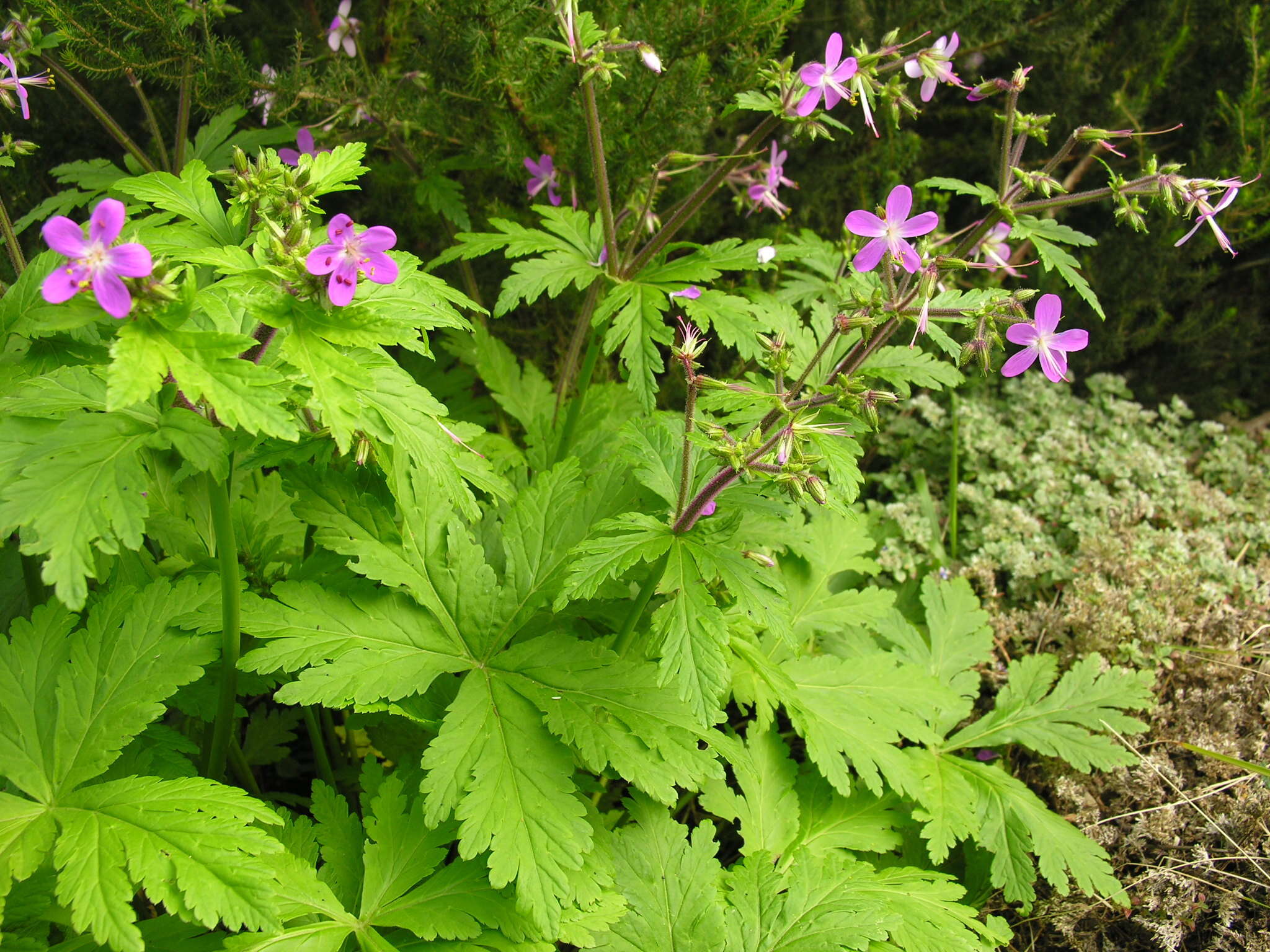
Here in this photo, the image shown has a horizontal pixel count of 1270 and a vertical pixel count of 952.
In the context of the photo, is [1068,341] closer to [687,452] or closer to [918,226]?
[918,226]

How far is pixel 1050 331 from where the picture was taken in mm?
2135

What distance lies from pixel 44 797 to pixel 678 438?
1.63 metres

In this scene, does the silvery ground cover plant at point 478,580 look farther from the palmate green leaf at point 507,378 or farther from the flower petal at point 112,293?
the palmate green leaf at point 507,378

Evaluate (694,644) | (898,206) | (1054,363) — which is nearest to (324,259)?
(694,644)

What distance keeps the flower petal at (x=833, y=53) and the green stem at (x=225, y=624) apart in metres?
1.87

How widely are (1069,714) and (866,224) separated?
6.00 feet

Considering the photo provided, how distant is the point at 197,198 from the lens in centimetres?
208

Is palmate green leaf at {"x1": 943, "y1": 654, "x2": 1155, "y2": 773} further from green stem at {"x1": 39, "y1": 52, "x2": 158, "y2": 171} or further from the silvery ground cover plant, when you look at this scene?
green stem at {"x1": 39, "y1": 52, "x2": 158, "y2": 171}

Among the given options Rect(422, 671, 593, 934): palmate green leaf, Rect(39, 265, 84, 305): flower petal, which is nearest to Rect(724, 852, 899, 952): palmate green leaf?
Rect(422, 671, 593, 934): palmate green leaf

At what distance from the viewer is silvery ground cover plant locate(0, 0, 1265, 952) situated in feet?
5.47

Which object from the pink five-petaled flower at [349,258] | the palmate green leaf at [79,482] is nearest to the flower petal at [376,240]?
the pink five-petaled flower at [349,258]

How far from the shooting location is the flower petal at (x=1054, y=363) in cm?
213

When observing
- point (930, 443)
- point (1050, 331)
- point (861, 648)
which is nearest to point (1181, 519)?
point (930, 443)

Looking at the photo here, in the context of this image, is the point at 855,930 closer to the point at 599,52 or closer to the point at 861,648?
the point at 861,648
